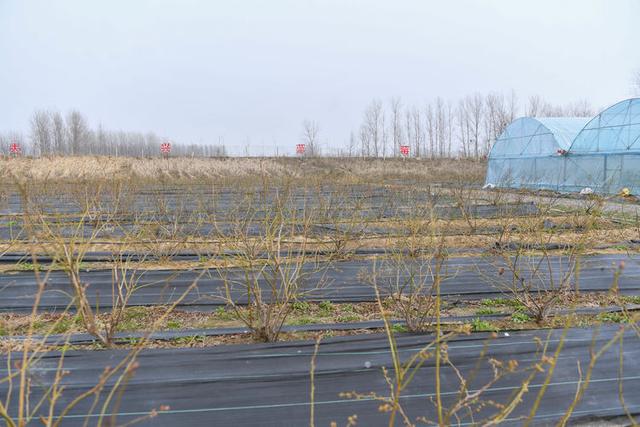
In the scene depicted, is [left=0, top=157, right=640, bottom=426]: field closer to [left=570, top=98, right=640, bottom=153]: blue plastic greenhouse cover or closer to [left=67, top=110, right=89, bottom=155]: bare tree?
[left=570, top=98, right=640, bottom=153]: blue plastic greenhouse cover

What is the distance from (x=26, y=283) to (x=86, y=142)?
169 ft

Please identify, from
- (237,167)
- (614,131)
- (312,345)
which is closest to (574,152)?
(614,131)

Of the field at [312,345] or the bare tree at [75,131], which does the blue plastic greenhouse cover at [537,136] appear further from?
the bare tree at [75,131]

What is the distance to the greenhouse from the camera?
1452cm

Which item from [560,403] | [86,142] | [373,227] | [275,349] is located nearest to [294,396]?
[275,349]

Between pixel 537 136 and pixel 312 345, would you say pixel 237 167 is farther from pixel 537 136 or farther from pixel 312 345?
pixel 312 345

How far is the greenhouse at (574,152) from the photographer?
14523 millimetres

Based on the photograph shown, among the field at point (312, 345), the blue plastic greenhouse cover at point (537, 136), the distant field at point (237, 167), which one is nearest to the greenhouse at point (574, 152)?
the blue plastic greenhouse cover at point (537, 136)

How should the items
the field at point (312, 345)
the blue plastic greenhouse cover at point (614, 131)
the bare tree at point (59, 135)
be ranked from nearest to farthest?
1. the field at point (312, 345)
2. the blue plastic greenhouse cover at point (614, 131)
3. the bare tree at point (59, 135)

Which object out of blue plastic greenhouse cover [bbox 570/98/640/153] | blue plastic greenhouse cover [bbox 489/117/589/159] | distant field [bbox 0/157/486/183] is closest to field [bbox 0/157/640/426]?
blue plastic greenhouse cover [bbox 570/98/640/153]

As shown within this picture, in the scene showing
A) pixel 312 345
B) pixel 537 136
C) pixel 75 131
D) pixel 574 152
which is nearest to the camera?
pixel 312 345

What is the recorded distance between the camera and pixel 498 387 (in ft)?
9.71

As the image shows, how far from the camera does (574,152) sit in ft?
54.1

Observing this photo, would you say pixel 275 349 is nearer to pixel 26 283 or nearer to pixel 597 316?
pixel 597 316
